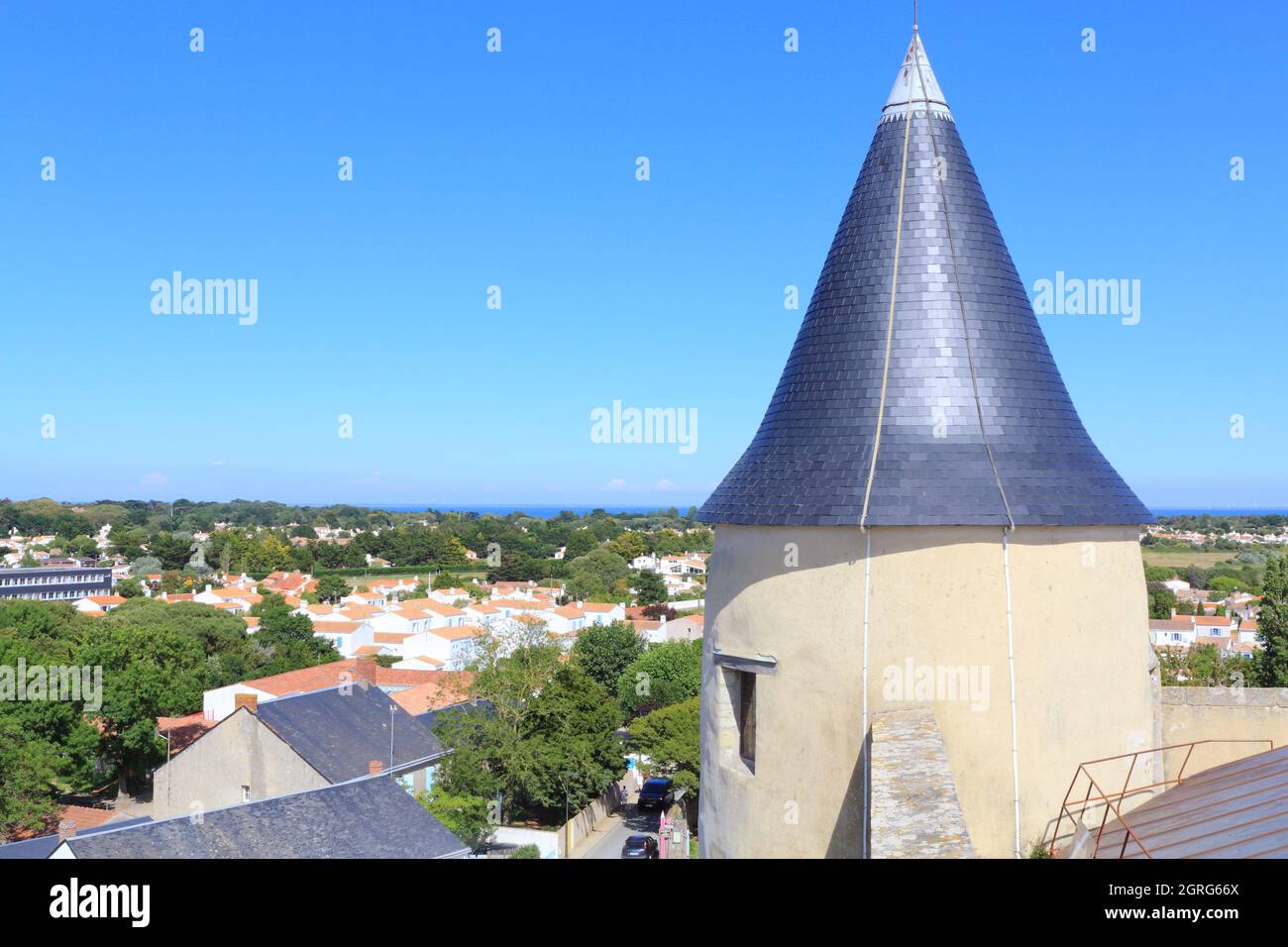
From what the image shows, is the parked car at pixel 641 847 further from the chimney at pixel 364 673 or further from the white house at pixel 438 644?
the white house at pixel 438 644

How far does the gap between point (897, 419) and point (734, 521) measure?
7.20ft

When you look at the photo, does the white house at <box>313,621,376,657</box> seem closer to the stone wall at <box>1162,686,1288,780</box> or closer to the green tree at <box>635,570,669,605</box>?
the green tree at <box>635,570,669,605</box>

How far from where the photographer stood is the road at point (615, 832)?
3942cm

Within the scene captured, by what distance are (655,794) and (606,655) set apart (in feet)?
54.1

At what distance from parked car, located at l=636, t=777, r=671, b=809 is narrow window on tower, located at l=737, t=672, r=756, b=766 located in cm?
3691

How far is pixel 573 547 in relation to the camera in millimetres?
159375

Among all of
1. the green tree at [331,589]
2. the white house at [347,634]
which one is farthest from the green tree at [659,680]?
the green tree at [331,589]

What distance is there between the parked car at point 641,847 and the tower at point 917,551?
2789 centimetres

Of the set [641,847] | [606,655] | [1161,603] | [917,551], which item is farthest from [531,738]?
[1161,603]

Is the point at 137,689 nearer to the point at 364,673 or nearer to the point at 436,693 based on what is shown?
the point at 364,673

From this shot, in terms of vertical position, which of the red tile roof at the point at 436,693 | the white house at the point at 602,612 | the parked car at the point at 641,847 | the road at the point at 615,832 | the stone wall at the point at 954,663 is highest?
the stone wall at the point at 954,663

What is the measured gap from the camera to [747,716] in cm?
1134
